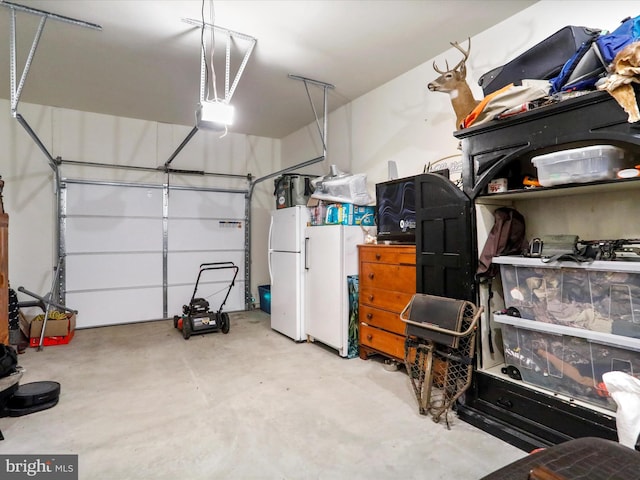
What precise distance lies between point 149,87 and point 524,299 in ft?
14.5

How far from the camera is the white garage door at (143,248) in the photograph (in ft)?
16.0

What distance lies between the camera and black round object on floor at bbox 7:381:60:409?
2.44 meters

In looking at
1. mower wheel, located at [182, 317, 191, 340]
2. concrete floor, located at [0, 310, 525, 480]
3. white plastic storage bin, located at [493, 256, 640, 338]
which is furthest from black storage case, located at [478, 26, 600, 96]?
mower wheel, located at [182, 317, 191, 340]

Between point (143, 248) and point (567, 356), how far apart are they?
210 inches

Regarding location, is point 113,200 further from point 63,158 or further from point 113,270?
point 113,270

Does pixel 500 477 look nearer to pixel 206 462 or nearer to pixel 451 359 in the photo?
pixel 451 359

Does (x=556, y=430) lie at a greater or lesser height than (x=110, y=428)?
greater

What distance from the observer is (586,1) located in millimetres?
2322

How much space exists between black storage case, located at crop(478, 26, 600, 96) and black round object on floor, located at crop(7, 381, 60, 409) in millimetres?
3941

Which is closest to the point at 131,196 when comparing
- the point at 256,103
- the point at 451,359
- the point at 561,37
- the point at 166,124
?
the point at 166,124

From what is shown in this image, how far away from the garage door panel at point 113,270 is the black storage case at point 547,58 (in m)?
5.06

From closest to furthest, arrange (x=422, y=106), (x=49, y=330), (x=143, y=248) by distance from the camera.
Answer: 1. (x=422, y=106)
2. (x=49, y=330)
3. (x=143, y=248)

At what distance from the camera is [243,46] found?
10.5 feet

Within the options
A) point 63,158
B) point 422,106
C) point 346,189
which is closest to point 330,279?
point 346,189
